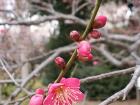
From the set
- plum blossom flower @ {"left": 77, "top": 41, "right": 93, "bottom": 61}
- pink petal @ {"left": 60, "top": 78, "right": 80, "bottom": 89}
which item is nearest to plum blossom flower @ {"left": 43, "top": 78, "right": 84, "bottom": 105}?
pink petal @ {"left": 60, "top": 78, "right": 80, "bottom": 89}

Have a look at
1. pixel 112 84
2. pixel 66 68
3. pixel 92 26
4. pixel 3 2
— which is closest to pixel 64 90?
pixel 66 68

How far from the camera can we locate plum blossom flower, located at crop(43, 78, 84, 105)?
1289mm

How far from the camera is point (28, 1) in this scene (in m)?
6.88

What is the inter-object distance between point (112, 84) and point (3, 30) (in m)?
7.92

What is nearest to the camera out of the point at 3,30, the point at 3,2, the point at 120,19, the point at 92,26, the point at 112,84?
the point at 92,26

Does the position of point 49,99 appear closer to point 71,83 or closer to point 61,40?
point 71,83

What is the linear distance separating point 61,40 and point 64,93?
12836 millimetres

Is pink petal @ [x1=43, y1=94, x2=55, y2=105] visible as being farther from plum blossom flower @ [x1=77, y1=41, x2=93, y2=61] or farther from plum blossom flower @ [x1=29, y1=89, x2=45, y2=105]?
plum blossom flower @ [x1=77, y1=41, x2=93, y2=61]

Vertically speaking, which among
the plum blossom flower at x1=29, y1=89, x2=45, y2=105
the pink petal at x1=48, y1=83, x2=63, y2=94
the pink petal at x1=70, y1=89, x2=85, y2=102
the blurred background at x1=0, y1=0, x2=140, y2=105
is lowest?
the blurred background at x1=0, y1=0, x2=140, y2=105

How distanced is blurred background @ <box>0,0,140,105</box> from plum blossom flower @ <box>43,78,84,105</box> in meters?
0.21

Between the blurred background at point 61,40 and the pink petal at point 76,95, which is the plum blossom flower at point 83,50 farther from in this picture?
the blurred background at point 61,40

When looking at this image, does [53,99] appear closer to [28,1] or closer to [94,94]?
[28,1]

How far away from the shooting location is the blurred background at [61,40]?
16.4 ft

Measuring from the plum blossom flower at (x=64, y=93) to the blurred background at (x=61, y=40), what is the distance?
21cm
